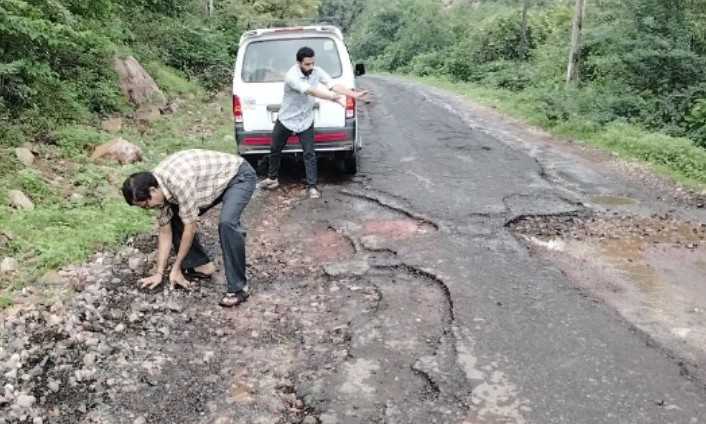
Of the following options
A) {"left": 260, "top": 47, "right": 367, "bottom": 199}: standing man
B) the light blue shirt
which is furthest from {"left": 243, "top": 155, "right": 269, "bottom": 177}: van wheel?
the light blue shirt

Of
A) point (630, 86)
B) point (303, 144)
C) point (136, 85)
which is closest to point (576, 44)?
point (630, 86)

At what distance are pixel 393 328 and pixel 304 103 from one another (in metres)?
3.40

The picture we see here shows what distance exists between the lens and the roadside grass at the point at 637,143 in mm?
8688

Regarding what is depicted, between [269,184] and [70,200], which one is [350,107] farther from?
[70,200]

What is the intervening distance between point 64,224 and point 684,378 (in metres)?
4.98

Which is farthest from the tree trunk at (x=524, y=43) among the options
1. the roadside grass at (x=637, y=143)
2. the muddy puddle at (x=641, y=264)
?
the muddy puddle at (x=641, y=264)

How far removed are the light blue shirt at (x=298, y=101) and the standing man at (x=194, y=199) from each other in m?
2.21

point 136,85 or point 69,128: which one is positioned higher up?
point 136,85

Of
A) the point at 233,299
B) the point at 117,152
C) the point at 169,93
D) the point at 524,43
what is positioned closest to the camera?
the point at 233,299

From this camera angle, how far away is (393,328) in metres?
4.18

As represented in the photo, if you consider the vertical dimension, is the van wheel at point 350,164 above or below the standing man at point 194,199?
below

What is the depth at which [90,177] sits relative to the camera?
6.78 metres

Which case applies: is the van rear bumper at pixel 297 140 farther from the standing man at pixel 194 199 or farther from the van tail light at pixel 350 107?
the standing man at pixel 194 199

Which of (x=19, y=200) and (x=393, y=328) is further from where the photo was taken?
(x=19, y=200)
